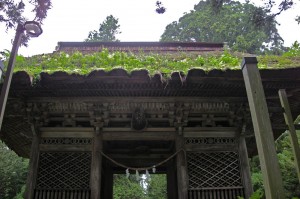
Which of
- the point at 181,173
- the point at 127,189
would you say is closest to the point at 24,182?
the point at 127,189

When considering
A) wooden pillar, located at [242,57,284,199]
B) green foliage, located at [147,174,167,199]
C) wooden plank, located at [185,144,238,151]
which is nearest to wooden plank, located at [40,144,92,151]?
wooden plank, located at [185,144,238,151]

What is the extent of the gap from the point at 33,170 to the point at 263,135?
5239mm

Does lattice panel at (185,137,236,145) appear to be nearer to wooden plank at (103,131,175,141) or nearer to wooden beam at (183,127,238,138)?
wooden beam at (183,127,238,138)

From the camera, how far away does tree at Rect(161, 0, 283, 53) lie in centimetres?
3172

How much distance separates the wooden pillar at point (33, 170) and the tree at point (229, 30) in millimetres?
26279

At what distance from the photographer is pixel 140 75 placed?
6012mm

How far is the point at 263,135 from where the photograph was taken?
3.87m

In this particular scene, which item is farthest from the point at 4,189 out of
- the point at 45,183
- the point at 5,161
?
the point at 45,183

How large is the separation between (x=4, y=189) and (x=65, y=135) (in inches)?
813

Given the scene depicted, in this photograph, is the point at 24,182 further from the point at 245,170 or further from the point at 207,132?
the point at 245,170

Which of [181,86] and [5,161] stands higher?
[5,161]

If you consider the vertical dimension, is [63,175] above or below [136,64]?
below

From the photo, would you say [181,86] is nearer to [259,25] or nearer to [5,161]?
[259,25]

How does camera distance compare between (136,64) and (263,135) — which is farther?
(136,64)
